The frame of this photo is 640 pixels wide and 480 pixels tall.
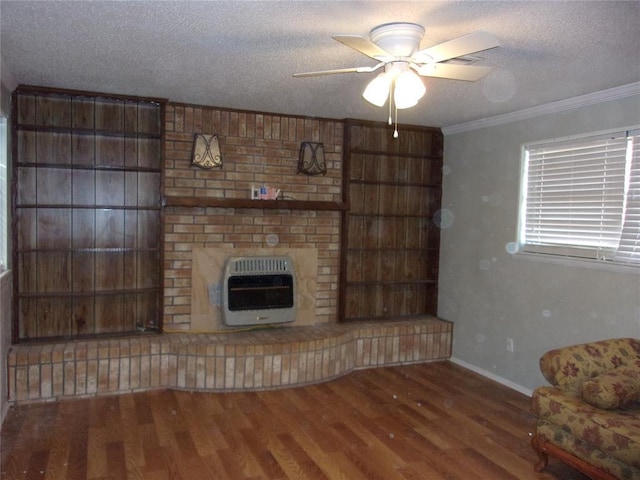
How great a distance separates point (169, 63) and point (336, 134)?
2130 millimetres

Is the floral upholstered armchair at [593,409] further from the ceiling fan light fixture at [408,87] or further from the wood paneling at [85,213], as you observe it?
the wood paneling at [85,213]

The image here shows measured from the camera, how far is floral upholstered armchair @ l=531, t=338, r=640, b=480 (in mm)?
Answer: 2560

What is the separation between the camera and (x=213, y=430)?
3418 mm

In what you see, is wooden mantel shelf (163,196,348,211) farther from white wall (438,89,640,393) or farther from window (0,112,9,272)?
white wall (438,89,640,393)

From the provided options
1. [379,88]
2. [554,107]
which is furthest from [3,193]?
[554,107]

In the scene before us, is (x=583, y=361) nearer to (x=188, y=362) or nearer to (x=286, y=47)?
(x=286, y=47)

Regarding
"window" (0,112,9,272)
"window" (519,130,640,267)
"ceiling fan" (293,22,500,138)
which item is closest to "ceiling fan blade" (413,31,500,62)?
"ceiling fan" (293,22,500,138)

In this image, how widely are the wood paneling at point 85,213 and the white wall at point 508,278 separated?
287 cm

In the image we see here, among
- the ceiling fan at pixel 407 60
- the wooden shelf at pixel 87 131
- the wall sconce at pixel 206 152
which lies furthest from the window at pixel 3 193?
the ceiling fan at pixel 407 60

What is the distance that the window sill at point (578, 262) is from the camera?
3.48m

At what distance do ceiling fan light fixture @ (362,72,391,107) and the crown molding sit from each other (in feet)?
6.14

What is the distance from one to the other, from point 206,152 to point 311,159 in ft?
3.27

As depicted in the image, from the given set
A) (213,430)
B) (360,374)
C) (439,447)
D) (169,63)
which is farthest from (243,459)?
(169,63)

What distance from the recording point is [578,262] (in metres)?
3.83
